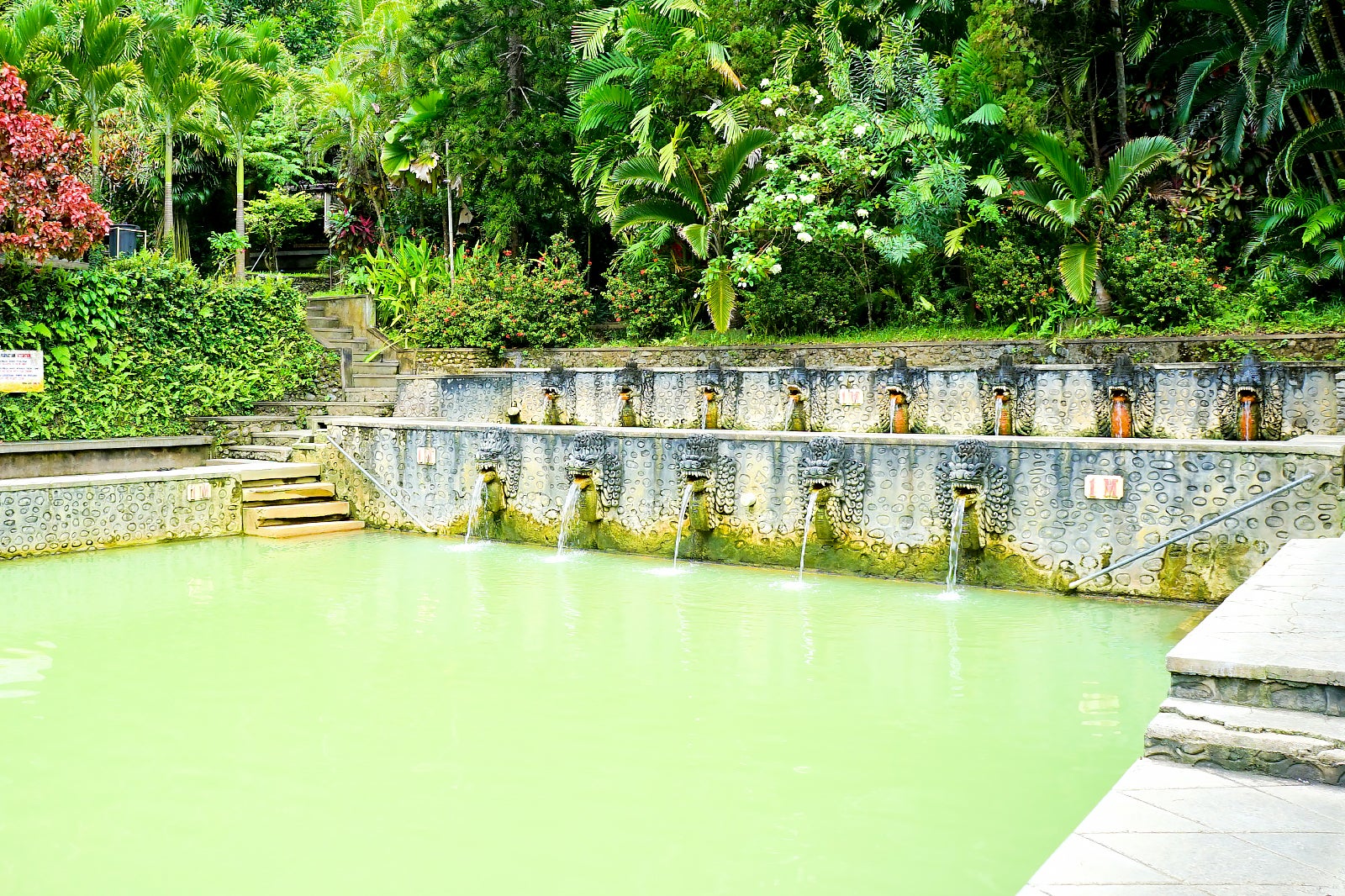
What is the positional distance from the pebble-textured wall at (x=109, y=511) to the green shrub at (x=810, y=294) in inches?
254

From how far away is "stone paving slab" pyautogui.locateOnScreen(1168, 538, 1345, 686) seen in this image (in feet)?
10.9

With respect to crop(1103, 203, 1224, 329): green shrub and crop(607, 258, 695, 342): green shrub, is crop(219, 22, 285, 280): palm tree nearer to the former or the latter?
crop(607, 258, 695, 342): green shrub

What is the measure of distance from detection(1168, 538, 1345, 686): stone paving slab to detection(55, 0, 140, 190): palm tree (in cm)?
Answer: 1364

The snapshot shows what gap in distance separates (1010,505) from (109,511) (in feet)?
26.1

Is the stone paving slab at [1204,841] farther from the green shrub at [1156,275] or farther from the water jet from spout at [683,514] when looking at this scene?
the green shrub at [1156,275]

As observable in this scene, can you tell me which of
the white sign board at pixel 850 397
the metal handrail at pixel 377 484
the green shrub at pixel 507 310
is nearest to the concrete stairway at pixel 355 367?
the green shrub at pixel 507 310

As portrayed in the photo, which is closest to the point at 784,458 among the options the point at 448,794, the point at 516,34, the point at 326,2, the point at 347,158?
the point at 448,794

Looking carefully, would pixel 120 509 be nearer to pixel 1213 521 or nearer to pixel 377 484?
pixel 377 484

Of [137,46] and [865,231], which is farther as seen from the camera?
[137,46]

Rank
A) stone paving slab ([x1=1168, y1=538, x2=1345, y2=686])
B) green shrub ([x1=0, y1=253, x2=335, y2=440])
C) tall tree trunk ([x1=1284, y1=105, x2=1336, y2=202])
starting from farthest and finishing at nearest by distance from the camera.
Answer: green shrub ([x1=0, y1=253, x2=335, y2=440]) → tall tree trunk ([x1=1284, y1=105, x2=1336, y2=202]) → stone paving slab ([x1=1168, y1=538, x2=1345, y2=686])

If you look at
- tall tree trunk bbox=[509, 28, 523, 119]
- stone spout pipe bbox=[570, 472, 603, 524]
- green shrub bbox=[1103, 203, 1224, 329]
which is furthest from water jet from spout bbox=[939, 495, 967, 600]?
tall tree trunk bbox=[509, 28, 523, 119]

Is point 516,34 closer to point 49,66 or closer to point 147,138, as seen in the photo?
point 49,66

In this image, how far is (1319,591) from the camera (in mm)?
4371

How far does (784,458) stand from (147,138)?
15.4 metres
